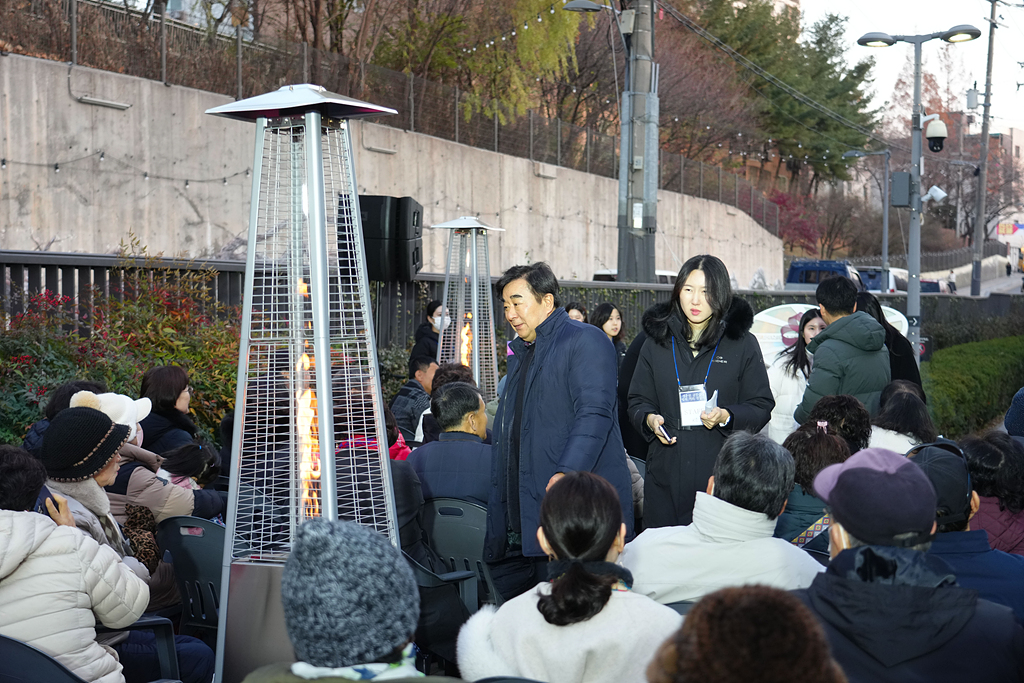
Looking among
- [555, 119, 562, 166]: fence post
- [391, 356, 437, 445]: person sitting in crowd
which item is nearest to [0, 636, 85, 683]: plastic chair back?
[391, 356, 437, 445]: person sitting in crowd

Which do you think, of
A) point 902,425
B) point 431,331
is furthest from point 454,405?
point 431,331

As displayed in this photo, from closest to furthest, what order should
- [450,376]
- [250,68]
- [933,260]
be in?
[450,376], [250,68], [933,260]

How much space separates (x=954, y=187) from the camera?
5891 centimetres

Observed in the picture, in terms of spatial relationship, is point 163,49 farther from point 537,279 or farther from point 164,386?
point 537,279

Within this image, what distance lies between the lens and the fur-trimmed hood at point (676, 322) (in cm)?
408

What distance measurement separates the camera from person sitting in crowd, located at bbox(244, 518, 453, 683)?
1785 mm

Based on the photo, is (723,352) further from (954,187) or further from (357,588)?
(954,187)

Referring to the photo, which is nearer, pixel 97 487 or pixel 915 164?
pixel 97 487

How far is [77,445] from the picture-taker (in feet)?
11.6

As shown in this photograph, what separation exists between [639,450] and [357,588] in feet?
12.7

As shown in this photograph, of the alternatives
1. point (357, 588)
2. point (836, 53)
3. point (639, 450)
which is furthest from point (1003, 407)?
point (836, 53)

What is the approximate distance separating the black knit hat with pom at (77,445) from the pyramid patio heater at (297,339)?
1.85 ft

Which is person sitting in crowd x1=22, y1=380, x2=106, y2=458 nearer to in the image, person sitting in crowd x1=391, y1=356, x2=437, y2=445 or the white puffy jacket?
the white puffy jacket

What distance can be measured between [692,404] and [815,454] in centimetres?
52
